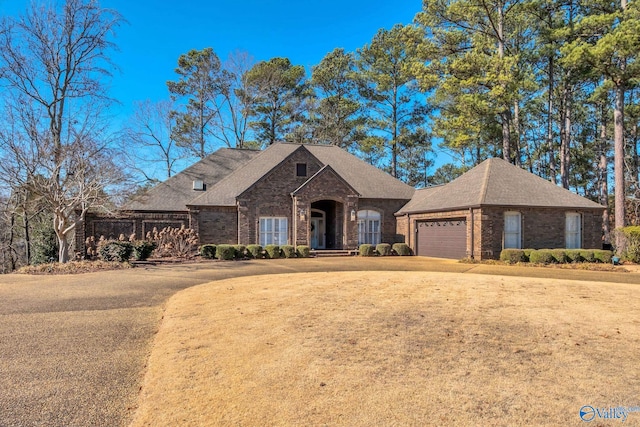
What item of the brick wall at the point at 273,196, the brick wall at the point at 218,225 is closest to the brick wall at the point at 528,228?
the brick wall at the point at 273,196

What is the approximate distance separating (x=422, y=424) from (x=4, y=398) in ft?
13.5

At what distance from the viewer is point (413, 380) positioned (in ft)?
14.1

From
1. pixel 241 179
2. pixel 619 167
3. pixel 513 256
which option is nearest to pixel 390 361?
pixel 513 256

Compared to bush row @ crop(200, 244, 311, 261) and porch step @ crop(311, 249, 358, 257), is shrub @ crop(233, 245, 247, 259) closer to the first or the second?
bush row @ crop(200, 244, 311, 261)

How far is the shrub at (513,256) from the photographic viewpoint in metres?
17.3

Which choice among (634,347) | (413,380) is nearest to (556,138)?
(634,347)

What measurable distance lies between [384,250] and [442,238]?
333cm

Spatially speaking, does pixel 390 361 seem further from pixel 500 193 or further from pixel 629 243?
pixel 629 243

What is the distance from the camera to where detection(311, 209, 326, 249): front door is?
25.9 meters

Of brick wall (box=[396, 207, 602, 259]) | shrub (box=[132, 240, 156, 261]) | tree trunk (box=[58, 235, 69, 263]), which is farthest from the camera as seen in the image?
brick wall (box=[396, 207, 602, 259])

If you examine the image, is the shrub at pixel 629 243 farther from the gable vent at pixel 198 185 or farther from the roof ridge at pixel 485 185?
the gable vent at pixel 198 185

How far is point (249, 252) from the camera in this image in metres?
20.5

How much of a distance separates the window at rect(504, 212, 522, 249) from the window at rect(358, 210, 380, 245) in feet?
27.2

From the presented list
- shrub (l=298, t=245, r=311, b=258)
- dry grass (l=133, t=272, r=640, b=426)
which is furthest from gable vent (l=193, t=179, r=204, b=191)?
dry grass (l=133, t=272, r=640, b=426)
